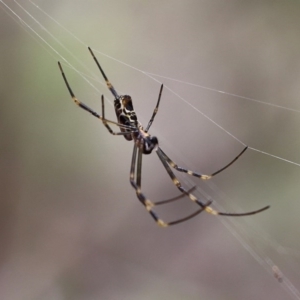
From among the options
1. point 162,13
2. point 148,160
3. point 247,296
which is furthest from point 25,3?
point 247,296

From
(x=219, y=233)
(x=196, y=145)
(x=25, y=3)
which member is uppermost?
(x=25, y=3)

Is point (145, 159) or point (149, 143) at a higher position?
point (149, 143)

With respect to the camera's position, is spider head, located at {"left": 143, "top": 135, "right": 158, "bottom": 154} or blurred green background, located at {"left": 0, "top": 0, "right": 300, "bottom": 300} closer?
spider head, located at {"left": 143, "top": 135, "right": 158, "bottom": 154}

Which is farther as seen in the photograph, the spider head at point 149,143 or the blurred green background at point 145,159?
the blurred green background at point 145,159

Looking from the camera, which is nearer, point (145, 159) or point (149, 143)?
point (149, 143)

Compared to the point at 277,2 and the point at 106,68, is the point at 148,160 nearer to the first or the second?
the point at 106,68
